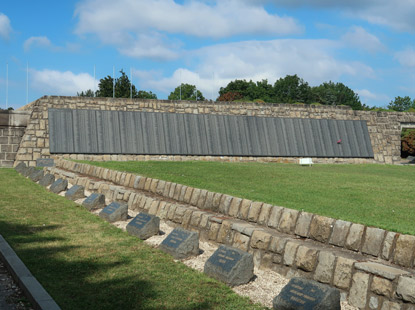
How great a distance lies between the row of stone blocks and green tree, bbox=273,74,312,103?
91.1 meters

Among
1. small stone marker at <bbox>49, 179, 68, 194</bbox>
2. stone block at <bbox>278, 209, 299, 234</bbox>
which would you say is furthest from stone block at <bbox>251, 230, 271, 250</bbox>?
small stone marker at <bbox>49, 179, 68, 194</bbox>

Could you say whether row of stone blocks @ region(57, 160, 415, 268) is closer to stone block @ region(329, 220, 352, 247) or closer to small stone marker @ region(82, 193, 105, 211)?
stone block @ region(329, 220, 352, 247)

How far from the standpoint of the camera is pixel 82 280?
772 centimetres

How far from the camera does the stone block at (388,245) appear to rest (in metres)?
6.96

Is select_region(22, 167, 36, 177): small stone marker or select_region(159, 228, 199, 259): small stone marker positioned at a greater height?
select_region(22, 167, 36, 177): small stone marker

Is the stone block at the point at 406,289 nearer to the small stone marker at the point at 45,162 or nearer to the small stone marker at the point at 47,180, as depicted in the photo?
the small stone marker at the point at 47,180

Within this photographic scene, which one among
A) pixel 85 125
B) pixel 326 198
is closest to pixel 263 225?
pixel 326 198

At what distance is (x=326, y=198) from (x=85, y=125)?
20025 millimetres

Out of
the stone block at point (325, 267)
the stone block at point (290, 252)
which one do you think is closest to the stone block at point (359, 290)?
the stone block at point (325, 267)

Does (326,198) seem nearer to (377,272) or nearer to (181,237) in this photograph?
(181,237)

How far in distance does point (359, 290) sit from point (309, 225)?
1.90m

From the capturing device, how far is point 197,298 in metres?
7.02

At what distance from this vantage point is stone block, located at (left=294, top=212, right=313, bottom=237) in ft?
27.8

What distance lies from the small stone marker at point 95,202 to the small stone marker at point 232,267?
7072 mm
